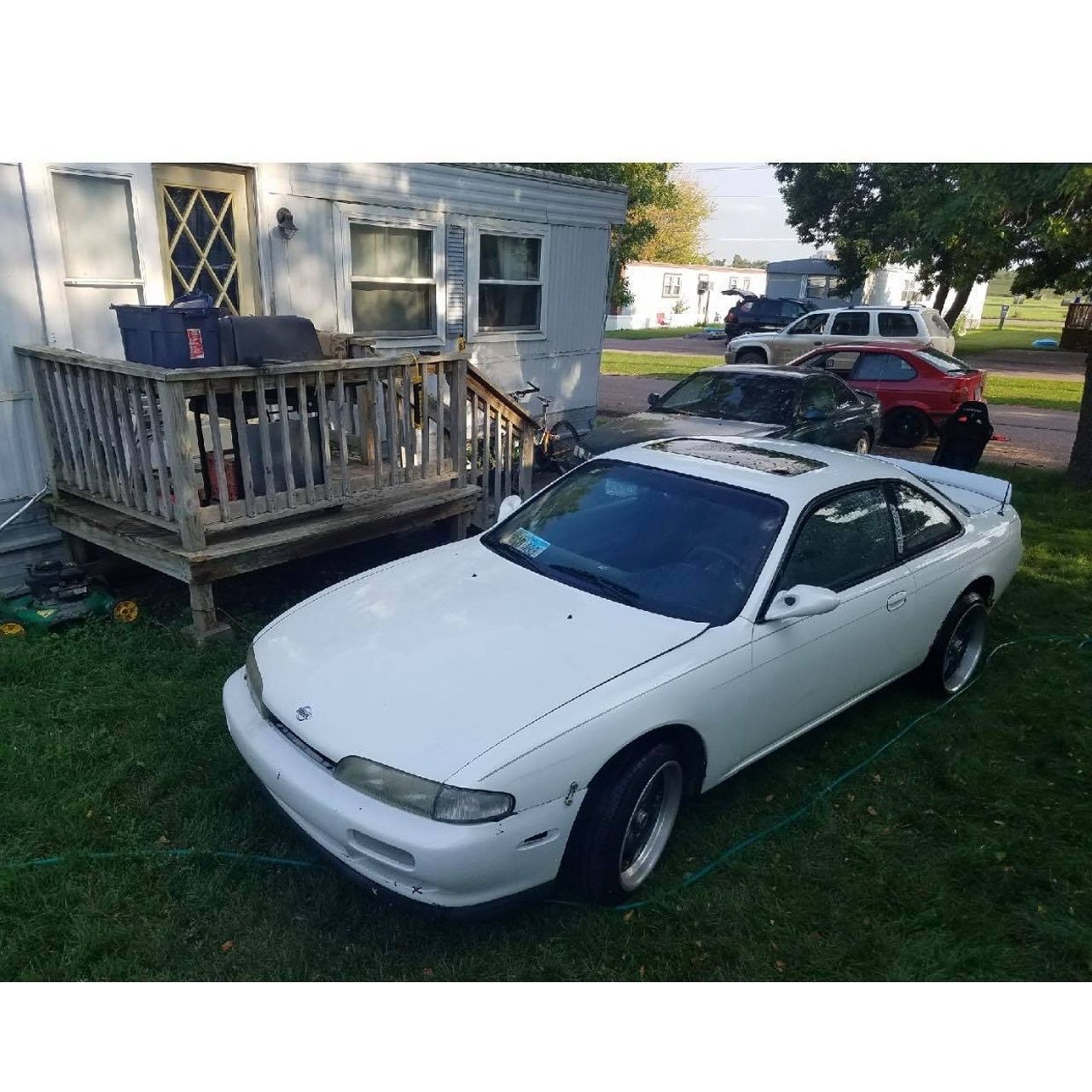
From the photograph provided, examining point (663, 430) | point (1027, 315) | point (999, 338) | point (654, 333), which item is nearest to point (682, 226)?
point (654, 333)

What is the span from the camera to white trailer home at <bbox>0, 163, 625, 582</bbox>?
5.46 m

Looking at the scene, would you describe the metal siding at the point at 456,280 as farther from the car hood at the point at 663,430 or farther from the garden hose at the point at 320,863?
the garden hose at the point at 320,863

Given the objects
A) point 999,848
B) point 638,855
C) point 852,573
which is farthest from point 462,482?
point 999,848

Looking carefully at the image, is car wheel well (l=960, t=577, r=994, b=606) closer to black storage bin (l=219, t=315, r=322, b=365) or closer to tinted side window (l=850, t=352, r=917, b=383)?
black storage bin (l=219, t=315, r=322, b=365)

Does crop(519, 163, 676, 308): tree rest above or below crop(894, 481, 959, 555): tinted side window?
above

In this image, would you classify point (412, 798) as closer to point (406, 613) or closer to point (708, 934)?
point (406, 613)

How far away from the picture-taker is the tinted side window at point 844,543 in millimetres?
3652

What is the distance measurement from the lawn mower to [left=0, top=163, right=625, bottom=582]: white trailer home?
557mm

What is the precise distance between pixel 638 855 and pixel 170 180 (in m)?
5.81

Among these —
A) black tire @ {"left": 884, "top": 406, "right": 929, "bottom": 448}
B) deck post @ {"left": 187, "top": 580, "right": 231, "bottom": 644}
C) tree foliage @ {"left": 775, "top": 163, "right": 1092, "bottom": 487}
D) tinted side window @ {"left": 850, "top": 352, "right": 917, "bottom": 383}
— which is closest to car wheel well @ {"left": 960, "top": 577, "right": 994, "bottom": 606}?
tree foliage @ {"left": 775, "top": 163, "right": 1092, "bottom": 487}

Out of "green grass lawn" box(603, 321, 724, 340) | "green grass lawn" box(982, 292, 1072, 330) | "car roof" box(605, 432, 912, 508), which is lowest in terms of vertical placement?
"green grass lawn" box(603, 321, 724, 340)

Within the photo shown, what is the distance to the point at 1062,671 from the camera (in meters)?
5.11

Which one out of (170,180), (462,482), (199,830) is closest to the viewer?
(199,830)

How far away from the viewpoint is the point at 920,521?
4375mm
